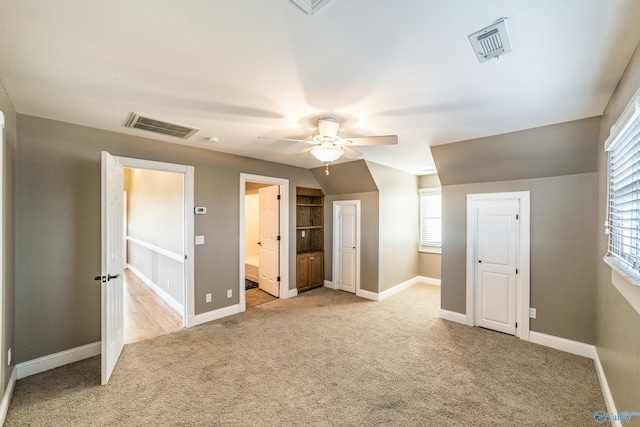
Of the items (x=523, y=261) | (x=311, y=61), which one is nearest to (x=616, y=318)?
(x=523, y=261)

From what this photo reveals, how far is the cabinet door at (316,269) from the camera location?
5477 millimetres

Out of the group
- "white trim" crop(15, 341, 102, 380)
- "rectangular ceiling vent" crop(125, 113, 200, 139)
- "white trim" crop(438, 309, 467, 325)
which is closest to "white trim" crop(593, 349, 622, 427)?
"white trim" crop(438, 309, 467, 325)

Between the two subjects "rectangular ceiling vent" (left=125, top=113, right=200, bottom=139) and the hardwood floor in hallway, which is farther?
the hardwood floor in hallway

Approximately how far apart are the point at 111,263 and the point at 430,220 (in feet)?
18.4

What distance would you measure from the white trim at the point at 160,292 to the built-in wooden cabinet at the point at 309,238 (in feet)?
6.73

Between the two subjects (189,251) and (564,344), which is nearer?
(564,344)

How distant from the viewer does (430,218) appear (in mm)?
5953

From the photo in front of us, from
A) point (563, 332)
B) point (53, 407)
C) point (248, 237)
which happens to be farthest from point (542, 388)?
point (248, 237)

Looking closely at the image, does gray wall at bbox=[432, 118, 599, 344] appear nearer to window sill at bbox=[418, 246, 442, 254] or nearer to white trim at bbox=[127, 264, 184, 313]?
window sill at bbox=[418, 246, 442, 254]

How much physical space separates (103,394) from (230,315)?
182cm

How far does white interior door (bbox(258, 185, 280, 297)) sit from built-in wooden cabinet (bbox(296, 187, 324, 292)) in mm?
472

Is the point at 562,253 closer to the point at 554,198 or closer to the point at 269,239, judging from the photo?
the point at 554,198

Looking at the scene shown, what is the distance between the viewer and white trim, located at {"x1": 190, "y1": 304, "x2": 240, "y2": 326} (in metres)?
3.71

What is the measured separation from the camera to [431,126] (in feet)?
9.07
